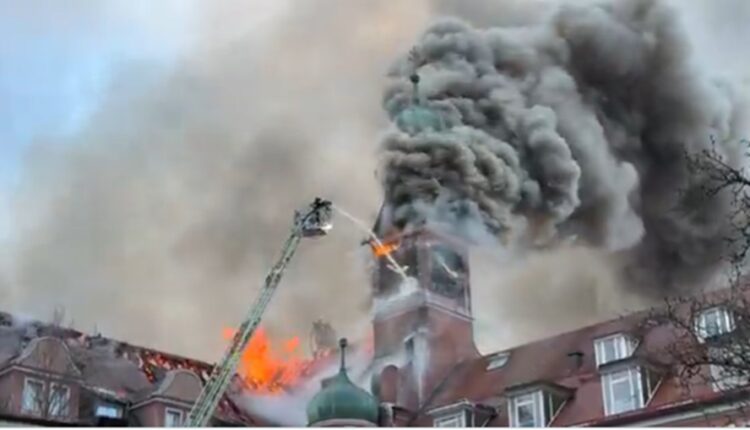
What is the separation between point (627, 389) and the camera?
25.2 ft

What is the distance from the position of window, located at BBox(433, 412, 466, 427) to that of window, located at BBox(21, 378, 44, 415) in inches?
96.5

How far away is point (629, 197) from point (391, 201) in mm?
1548

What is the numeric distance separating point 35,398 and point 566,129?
12.4 feet

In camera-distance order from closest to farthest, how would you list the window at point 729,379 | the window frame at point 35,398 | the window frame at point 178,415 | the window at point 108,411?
1. the window at point 729,379
2. the window frame at point 35,398
3. the window at point 108,411
4. the window frame at point 178,415

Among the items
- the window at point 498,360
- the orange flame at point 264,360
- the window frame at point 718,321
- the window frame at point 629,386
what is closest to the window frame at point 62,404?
the orange flame at point 264,360

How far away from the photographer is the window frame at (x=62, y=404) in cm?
713

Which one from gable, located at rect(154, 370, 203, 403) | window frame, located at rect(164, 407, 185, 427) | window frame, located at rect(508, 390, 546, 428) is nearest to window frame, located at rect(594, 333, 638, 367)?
window frame, located at rect(508, 390, 546, 428)

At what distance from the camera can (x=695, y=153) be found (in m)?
7.66

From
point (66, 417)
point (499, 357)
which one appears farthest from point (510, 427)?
point (66, 417)

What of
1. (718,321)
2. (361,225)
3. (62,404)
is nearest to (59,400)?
(62,404)

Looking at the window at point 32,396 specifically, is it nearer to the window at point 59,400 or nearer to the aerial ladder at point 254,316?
the window at point 59,400

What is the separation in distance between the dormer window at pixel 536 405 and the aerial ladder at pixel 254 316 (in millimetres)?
1678

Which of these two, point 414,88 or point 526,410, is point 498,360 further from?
point 414,88

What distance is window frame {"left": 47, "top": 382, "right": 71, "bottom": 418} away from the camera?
713cm
